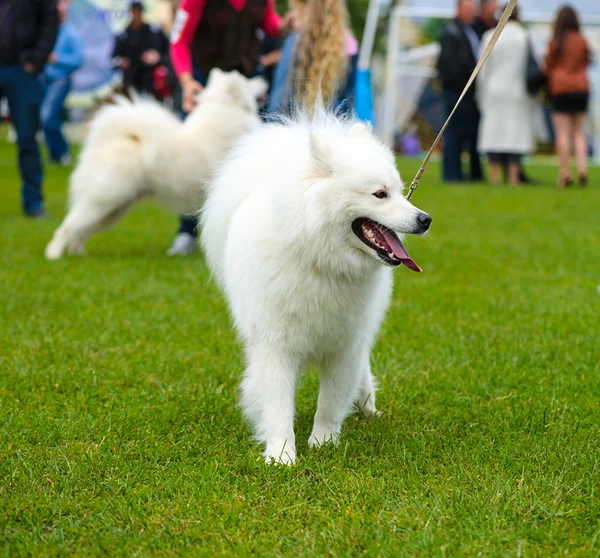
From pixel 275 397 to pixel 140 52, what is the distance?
40.7 ft

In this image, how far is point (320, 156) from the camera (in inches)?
114

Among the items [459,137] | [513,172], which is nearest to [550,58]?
[459,137]

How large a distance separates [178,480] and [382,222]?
3.54 feet

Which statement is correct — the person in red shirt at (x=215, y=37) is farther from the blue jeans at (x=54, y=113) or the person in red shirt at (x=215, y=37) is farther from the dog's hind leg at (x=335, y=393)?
the blue jeans at (x=54, y=113)

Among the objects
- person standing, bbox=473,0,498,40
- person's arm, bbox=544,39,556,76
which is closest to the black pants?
person standing, bbox=473,0,498,40

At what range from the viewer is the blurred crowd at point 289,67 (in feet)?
19.0

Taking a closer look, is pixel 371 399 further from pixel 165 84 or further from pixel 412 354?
pixel 165 84

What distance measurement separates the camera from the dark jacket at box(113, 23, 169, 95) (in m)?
14.5

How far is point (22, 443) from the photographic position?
3.20 meters

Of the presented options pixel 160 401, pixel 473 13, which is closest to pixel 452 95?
pixel 473 13

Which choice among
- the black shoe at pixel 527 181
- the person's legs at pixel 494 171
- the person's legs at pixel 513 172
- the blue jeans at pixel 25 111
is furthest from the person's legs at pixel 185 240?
the black shoe at pixel 527 181

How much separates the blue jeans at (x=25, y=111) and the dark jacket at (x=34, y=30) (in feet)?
0.60

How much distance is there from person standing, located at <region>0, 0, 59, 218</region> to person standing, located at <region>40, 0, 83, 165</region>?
5.82m

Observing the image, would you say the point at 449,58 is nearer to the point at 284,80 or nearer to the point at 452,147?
the point at 452,147
